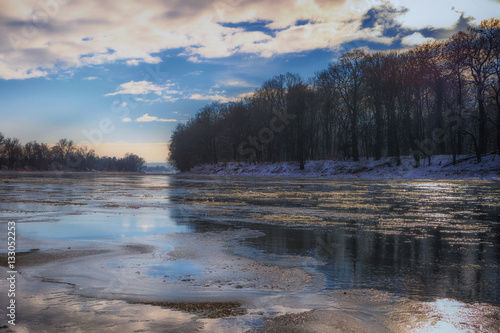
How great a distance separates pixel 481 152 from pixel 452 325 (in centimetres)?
4825

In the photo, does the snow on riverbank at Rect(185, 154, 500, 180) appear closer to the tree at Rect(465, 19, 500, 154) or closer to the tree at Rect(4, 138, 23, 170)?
the tree at Rect(465, 19, 500, 154)

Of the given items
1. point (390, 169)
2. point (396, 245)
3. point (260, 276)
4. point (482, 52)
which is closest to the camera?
point (260, 276)

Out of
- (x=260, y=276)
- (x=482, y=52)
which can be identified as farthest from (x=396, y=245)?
(x=482, y=52)

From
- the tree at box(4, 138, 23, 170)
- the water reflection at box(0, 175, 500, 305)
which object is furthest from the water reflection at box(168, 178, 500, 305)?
the tree at box(4, 138, 23, 170)

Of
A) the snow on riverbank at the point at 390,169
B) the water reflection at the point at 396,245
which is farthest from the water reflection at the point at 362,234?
the snow on riverbank at the point at 390,169

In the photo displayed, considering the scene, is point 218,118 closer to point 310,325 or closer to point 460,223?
point 460,223

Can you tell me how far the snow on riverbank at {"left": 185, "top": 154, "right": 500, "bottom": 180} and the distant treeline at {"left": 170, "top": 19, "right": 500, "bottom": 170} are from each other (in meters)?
1.38

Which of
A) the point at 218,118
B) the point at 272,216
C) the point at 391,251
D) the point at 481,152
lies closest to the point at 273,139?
the point at 218,118

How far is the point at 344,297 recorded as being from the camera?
440cm

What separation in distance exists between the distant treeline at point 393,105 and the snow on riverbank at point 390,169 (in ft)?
4.52

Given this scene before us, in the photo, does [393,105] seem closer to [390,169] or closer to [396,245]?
[390,169]

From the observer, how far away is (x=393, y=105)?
53656 mm

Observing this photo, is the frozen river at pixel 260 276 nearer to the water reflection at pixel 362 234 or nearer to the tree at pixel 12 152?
the water reflection at pixel 362 234

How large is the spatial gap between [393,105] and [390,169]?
9.63 metres
